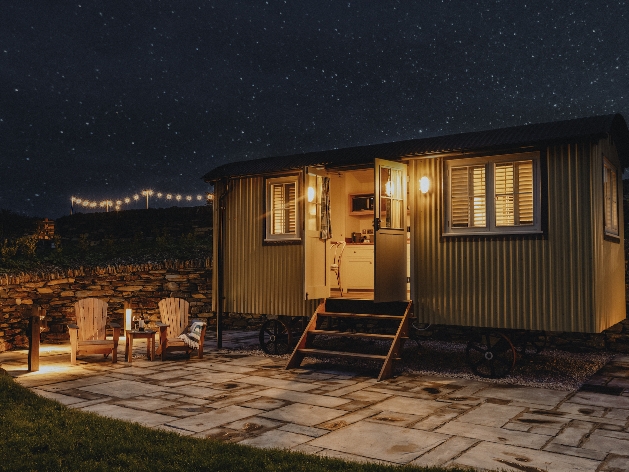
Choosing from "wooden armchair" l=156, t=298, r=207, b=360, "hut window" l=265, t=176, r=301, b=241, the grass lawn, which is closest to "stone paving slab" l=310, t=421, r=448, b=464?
the grass lawn

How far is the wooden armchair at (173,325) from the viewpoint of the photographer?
8945 mm

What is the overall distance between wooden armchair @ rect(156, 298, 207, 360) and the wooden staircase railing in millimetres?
1642

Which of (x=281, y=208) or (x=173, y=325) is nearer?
(x=173, y=325)

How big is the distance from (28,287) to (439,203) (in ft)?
24.2

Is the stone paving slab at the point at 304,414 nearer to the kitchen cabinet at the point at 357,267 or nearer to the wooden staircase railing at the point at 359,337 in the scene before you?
the wooden staircase railing at the point at 359,337

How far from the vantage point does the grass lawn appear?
3.87 meters

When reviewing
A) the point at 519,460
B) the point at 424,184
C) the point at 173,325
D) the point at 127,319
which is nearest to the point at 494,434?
the point at 519,460

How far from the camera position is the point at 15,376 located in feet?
24.9

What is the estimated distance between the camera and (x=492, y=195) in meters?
7.95


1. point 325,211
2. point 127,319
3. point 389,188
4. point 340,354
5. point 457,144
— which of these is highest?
point 457,144

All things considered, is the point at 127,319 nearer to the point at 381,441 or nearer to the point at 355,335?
the point at 355,335

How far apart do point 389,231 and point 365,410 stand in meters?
3.03

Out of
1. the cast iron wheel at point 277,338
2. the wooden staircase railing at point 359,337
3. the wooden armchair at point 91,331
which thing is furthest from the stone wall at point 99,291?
the wooden staircase railing at point 359,337

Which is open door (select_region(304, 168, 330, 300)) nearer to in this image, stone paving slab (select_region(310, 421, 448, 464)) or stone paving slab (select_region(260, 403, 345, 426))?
stone paving slab (select_region(260, 403, 345, 426))
